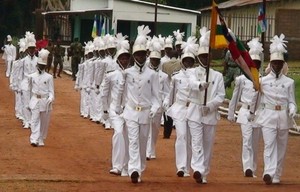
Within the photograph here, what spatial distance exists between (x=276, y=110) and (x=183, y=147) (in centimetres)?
158

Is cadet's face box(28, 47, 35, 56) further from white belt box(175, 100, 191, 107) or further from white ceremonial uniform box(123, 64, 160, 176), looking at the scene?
white ceremonial uniform box(123, 64, 160, 176)

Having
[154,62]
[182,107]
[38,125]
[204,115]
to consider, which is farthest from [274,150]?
[38,125]

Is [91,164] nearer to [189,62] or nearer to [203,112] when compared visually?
[189,62]

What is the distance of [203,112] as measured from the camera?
16719 millimetres

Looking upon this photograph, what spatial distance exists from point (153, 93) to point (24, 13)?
84325 millimetres

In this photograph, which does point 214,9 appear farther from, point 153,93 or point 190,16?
point 190,16

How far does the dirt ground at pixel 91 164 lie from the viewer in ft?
51.8

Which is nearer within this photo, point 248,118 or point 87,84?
point 248,118

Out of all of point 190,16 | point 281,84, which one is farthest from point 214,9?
point 190,16

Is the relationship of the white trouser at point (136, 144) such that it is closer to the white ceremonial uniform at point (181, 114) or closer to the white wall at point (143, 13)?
the white ceremonial uniform at point (181, 114)

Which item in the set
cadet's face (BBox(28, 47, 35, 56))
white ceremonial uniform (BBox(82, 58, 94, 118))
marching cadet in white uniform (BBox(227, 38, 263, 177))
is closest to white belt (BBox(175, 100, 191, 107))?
marching cadet in white uniform (BBox(227, 38, 263, 177))

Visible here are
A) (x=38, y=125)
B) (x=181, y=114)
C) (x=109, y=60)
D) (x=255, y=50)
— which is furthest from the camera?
(x=109, y=60)

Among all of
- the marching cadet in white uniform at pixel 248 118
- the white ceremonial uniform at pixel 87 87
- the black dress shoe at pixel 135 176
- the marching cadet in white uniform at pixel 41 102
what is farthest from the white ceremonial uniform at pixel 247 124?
the white ceremonial uniform at pixel 87 87

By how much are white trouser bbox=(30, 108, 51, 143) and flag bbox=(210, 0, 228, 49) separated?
21.0 feet
